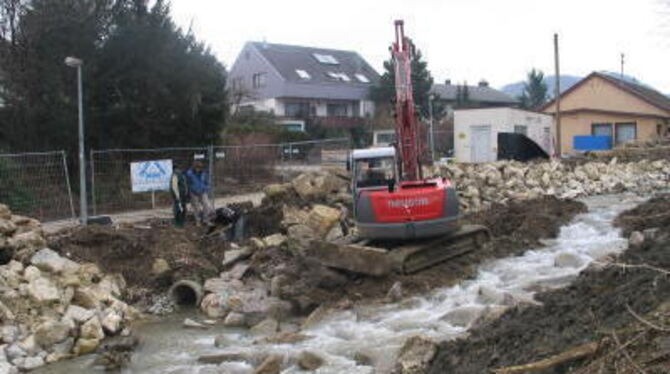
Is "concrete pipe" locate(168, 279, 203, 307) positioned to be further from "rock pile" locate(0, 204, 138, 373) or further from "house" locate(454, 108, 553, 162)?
"house" locate(454, 108, 553, 162)

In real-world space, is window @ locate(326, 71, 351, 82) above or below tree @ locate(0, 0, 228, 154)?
above

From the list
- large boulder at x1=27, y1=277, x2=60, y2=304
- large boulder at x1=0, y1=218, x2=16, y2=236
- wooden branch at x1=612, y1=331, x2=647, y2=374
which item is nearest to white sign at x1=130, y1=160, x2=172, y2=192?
large boulder at x1=0, y1=218, x2=16, y2=236

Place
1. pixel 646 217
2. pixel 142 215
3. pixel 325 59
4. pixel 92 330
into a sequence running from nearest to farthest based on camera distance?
pixel 92 330, pixel 646 217, pixel 142 215, pixel 325 59

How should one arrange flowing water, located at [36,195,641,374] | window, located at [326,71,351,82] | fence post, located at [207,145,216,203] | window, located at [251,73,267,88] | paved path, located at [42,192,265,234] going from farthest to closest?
window, located at [326,71,351,82]
window, located at [251,73,267,88]
fence post, located at [207,145,216,203]
paved path, located at [42,192,265,234]
flowing water, located at [36,195,641,374]

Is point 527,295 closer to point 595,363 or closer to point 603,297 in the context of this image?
point 603,297

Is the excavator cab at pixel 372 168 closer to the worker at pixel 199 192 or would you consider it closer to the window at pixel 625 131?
the worker at pixel 199 192

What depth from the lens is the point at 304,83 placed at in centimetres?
5681

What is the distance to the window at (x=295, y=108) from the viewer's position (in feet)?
184

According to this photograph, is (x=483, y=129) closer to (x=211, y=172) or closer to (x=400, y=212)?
(x=211, y=172)

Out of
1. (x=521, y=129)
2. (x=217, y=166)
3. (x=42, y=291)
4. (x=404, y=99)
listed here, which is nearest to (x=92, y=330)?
(x=42, y=291)

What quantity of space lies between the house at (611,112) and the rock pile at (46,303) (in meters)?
36.3

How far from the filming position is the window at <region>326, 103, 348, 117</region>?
194 ft

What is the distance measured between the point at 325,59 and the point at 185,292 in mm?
50155

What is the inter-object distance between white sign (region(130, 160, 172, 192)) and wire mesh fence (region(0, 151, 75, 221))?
4.98 ft
